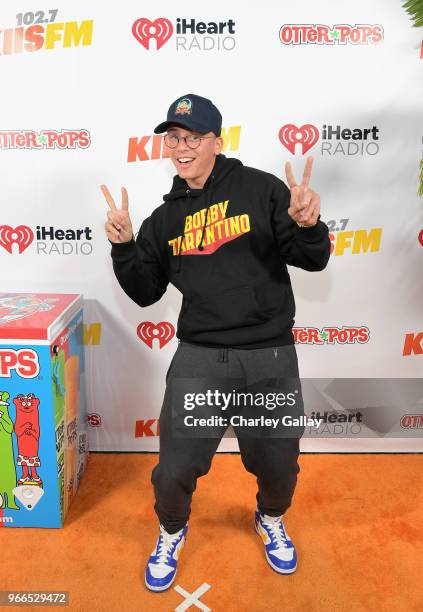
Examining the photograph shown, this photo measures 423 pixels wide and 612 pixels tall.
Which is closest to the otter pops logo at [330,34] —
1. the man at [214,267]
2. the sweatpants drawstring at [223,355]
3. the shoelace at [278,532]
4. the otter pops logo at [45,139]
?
the man at [214,267]

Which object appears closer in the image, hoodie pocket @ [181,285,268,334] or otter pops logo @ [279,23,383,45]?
hoodie pocket @ [181,285,268,334]

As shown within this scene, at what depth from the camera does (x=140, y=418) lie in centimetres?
277

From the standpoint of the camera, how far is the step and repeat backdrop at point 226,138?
87.6 inches

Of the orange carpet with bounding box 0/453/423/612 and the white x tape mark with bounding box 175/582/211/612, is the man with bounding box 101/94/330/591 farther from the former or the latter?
the orange carpet with bounding box 0/453/423/612

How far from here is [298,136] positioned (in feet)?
7.64

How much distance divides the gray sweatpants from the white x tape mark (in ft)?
0.78

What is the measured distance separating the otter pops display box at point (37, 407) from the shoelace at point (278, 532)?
0.83 m

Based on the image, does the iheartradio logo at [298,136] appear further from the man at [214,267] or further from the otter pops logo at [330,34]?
the man at [214,267]

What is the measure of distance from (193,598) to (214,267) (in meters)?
1.13

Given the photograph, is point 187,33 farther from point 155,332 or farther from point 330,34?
point 155,332

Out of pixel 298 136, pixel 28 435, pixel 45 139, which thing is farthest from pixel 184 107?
pixel 28 435

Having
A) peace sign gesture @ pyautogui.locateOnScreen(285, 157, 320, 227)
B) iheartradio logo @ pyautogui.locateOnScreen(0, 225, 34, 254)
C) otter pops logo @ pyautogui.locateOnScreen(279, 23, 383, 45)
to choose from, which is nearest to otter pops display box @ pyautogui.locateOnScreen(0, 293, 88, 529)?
iheartradio logo @ pyautogui.locateOnScreen(0, 225, 34, 254)

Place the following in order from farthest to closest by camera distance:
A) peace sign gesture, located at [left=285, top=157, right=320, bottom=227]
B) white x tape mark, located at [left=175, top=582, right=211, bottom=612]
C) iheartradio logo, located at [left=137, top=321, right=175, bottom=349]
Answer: iheartradio logo, located at [left=137, top=321, right=175, bottom=349] → white x tape mark, located at [left=175, top=582, right=211, bottom=612] → peace sign gesture, located at [left=285, top=157, right=320, bottom=227]

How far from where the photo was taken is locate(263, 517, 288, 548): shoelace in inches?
81.2
